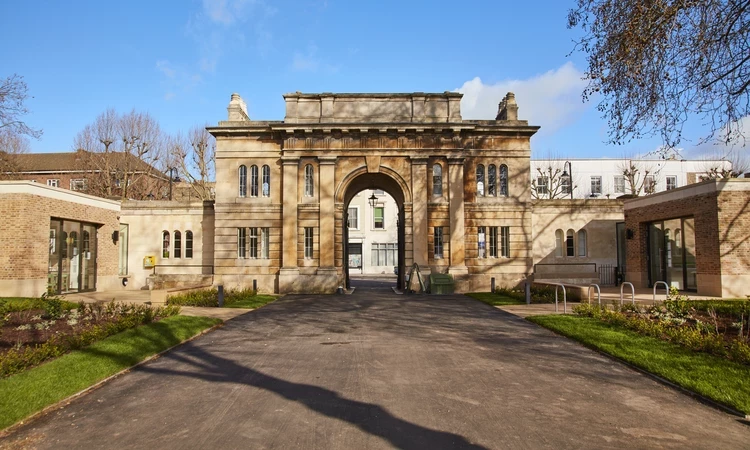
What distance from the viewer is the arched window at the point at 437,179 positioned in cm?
2545

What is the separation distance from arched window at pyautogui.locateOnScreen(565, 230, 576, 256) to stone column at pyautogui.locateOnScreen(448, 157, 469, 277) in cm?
810

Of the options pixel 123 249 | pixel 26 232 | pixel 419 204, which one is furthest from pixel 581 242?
pixel 26 232

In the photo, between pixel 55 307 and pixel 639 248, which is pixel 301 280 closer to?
pixel 55 307

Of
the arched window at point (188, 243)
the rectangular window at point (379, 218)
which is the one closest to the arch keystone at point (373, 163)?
the arched window at point (188, 243)

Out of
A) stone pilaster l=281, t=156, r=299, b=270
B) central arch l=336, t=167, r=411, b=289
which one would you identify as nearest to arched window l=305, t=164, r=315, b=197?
stone pilaster l=281, t=156, r=299, b=270

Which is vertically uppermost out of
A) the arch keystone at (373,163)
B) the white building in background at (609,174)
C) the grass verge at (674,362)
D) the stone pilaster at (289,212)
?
the white building in background at (609,174)

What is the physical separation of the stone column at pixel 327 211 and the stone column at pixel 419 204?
160 inches

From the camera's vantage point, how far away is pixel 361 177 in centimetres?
2645

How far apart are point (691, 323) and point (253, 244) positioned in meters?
19.9

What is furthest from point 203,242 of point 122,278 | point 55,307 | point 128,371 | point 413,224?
point 128,371

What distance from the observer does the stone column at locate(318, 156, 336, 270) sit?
24750mm

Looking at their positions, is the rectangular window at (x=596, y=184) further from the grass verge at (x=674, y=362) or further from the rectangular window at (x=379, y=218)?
the grass verge at (x=674, y=362)

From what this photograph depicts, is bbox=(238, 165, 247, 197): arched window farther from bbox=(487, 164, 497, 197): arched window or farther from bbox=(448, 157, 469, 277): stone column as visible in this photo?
bbox=(487, 164, 497, 197): arched window

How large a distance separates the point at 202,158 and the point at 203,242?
1690 centimetres
